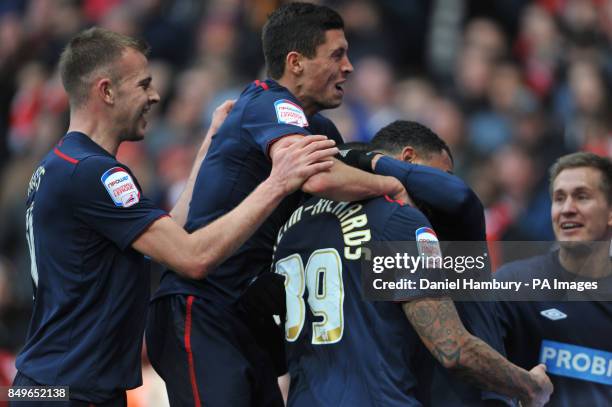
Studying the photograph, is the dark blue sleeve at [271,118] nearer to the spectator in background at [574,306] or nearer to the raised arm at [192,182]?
the raised arm at [192,182]

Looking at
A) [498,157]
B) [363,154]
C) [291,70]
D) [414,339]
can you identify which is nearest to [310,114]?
[291,70]

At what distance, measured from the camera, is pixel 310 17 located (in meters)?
5.00

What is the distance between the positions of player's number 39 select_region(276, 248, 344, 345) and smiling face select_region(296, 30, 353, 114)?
0.88 m

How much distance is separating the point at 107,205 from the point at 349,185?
986 mm

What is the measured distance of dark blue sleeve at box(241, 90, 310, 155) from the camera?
179 inches

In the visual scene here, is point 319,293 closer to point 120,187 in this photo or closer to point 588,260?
point 120,187

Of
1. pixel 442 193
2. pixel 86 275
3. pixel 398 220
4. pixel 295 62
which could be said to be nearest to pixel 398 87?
pixel 295 62

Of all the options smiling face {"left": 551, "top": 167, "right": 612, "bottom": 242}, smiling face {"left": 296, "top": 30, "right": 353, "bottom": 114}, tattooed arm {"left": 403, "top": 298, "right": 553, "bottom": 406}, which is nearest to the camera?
tattooed arm {"left": 403, "top": 298, "right": 553, "bottom": 406}

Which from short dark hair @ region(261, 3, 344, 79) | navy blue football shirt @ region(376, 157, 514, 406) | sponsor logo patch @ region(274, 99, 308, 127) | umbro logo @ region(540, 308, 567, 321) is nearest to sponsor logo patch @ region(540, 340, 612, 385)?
umbro logo @ region(540, 308, 567, 321)

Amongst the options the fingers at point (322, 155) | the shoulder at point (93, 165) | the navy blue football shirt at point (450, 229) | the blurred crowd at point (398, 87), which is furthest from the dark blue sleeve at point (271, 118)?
the blurred crowd at point (398, 87)

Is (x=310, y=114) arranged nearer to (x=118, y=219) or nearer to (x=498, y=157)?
(x=118, y=219)

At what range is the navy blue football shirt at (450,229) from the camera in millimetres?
4320

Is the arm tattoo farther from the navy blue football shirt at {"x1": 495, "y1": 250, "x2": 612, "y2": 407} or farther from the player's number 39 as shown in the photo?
the navy blue football shirt at {"x1": 495, "y1": 250, "x2": 612, "y2": 407}

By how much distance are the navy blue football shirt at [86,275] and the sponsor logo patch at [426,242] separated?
42.7 inches
